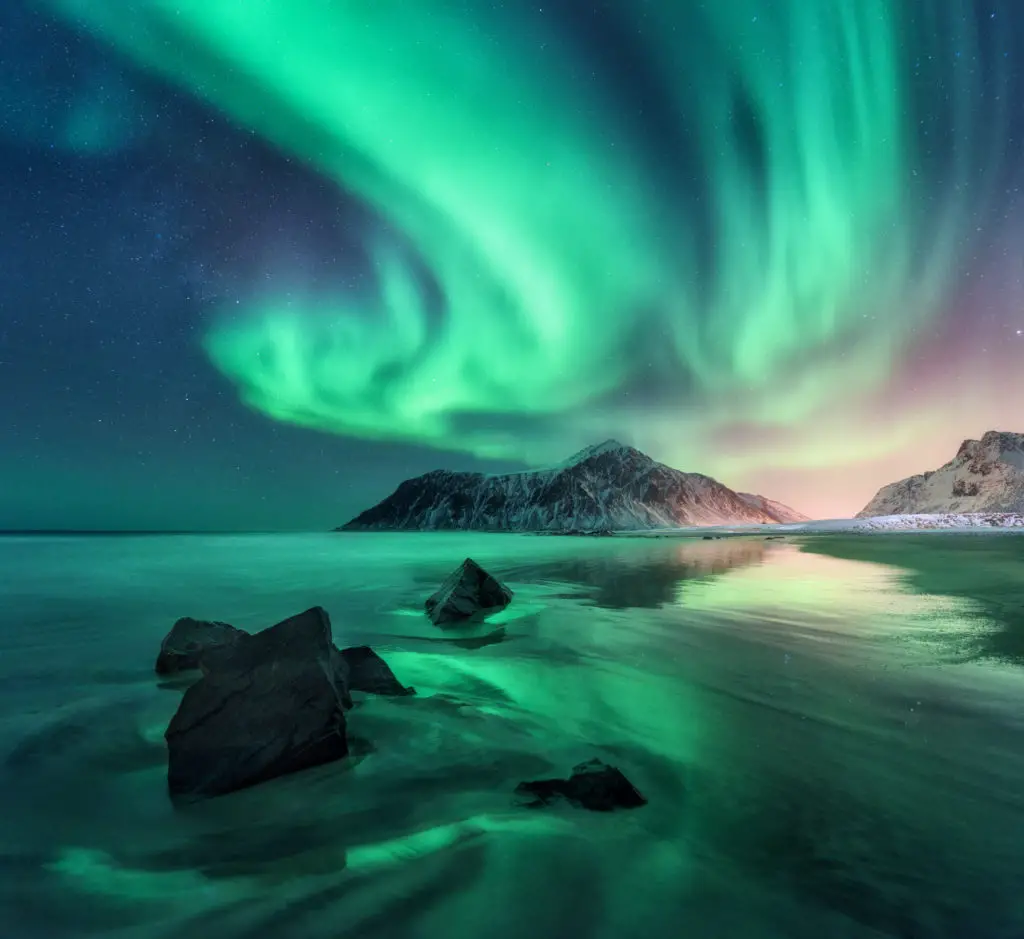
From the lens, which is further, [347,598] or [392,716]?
[347,598]

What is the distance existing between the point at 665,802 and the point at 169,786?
216 inches

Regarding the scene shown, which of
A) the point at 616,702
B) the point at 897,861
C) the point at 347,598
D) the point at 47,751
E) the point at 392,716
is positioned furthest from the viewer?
the point at 347,598

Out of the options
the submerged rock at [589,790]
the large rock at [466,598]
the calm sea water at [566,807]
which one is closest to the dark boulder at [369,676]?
the calm sea water at [566,807]

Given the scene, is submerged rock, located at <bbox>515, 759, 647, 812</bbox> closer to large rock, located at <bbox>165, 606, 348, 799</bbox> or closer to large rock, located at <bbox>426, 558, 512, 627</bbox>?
large rock, located at <bbox>165, 606, 348, 799</bbox>

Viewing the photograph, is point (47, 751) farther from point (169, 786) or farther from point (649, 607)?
point (649, 607)

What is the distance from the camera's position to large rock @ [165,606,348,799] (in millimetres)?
5820

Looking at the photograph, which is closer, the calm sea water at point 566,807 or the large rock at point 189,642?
the calm sea water at point 566,807

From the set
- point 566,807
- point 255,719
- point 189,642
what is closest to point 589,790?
point 566,807

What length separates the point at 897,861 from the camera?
4488mm

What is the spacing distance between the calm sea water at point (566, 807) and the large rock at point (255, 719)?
0.29 metres

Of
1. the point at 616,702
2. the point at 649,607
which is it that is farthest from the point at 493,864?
the point at 649,607

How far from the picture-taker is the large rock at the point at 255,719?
5820 mm

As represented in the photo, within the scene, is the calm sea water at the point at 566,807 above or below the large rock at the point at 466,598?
below

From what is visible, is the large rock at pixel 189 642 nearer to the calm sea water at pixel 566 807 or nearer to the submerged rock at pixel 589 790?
the calm sea water at pixel 566 807
